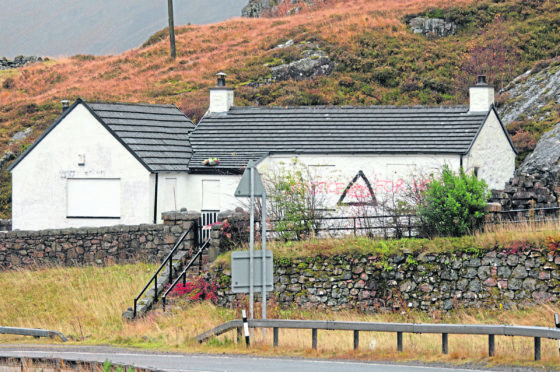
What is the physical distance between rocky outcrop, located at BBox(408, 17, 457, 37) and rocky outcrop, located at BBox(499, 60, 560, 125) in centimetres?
1930

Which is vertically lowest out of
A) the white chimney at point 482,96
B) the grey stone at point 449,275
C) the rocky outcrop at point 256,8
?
the grey stone at point 449,275

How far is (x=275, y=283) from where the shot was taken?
82.1 ft

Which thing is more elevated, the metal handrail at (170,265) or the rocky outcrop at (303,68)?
the rocky outcrop at (303,68)

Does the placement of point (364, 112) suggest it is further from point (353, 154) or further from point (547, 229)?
point (547, 229)

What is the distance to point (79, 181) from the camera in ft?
111

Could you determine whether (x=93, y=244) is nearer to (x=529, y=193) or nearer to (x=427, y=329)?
(x=529, y=193)

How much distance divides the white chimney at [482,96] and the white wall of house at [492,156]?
1.46ft

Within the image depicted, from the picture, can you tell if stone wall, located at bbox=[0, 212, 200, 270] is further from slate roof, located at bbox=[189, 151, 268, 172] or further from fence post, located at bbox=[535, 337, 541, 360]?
fence post, located at bbox=[535, 337, 541, 360]

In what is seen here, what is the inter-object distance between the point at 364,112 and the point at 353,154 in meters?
3.88

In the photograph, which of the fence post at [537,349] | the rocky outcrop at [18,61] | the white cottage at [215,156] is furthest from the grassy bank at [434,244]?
the rocky outcrop at [18,61]

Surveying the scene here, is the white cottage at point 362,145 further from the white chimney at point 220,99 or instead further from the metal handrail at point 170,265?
the metal handrail at point 170,265

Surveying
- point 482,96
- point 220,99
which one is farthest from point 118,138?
point 482,96

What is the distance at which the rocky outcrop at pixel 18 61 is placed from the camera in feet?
316

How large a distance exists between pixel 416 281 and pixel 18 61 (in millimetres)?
82428
